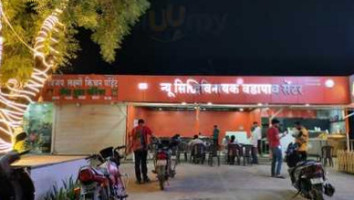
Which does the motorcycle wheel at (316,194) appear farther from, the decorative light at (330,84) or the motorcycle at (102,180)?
the decorative light at (330,84)

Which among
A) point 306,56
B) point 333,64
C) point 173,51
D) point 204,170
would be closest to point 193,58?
point 173,51

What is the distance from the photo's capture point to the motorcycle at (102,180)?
5.41m

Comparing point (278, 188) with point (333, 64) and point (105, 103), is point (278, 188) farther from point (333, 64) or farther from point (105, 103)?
point (333, 64)

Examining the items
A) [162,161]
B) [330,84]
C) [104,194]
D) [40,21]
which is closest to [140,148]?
[162,161]

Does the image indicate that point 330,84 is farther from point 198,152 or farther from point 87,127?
point 87,127

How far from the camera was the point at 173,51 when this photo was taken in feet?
91.6

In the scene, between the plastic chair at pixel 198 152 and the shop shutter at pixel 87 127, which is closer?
the plastic chair at pixel 198 152

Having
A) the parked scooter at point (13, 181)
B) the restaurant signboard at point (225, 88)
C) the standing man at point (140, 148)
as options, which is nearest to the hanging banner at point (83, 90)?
the restaurant signboard at point (225, 88)

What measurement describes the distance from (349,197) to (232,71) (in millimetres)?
21479

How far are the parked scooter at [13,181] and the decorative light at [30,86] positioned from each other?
2477 millimetres

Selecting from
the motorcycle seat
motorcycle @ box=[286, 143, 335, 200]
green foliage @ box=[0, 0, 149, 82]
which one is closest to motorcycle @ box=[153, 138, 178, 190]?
motorcycle @ box=[286, 143, 335, 200]

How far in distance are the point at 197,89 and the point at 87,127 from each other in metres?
4.93

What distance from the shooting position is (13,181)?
14.5ft

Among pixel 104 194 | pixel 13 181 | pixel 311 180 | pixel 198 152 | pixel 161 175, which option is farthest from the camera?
pixel 198 152
